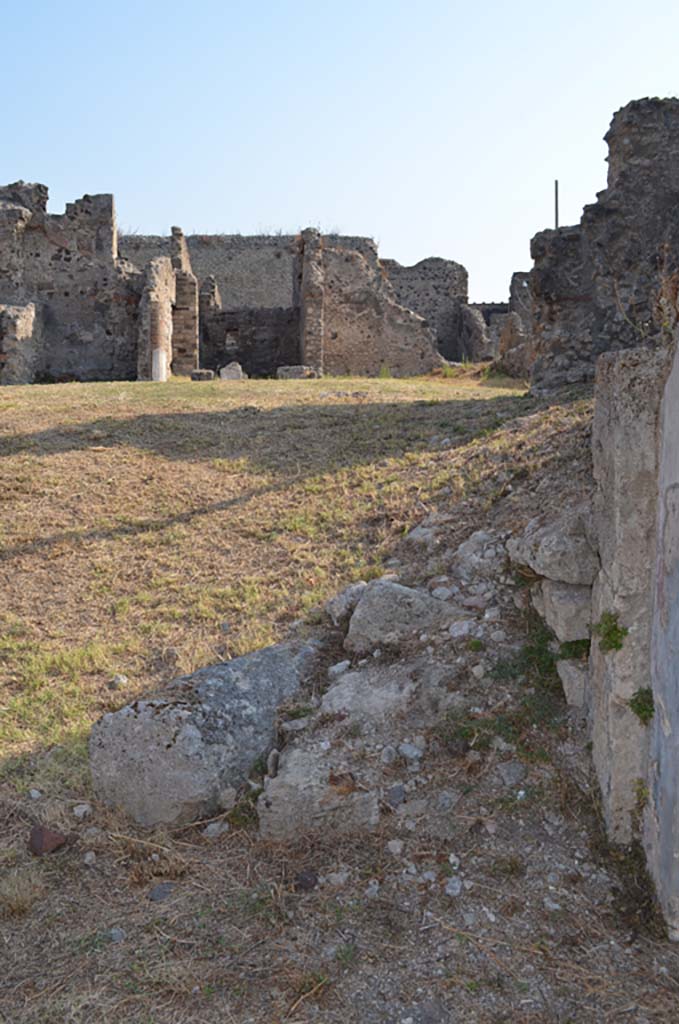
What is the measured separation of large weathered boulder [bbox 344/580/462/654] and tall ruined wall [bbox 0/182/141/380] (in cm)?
1282

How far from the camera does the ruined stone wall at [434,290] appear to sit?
26328 millimetres

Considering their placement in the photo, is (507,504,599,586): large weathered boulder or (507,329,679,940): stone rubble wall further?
(507,504,599,586): large weathered boulder

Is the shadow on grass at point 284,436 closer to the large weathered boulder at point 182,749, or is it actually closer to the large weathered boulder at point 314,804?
the large weathered boulder at point 182,749

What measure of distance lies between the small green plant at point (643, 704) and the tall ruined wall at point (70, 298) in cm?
1450

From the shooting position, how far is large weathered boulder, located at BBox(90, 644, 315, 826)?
383cm

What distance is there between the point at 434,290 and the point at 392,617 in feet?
75.7

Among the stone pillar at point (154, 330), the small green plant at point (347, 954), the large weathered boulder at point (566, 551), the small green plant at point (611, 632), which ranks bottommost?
the small green plant at point (347, 954)

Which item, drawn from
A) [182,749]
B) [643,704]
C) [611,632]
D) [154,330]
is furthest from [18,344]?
[643,704]

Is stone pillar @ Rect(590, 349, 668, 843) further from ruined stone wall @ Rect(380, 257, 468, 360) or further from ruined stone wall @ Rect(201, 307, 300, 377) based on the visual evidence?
ruined stone wall @ Rect(380, 257, 468, 360)

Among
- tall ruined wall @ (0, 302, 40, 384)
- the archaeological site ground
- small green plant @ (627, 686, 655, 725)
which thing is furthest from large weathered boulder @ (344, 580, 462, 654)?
tall ruined wall @ (0, 302, 40, 384)

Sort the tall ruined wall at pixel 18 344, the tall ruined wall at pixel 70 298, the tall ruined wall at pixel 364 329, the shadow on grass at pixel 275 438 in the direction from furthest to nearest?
the tall ruined wall at pixel 364 329 < the tall ruined wall at pixel 70 298 < the tall ruined wall at pixel 18 344 < the shadow on grass at pixel 275 438

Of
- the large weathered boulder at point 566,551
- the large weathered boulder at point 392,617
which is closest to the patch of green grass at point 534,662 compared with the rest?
the large weathered boulder at point 566,551

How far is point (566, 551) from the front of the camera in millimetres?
3943

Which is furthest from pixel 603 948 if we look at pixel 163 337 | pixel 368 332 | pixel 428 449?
pixel 368 332
